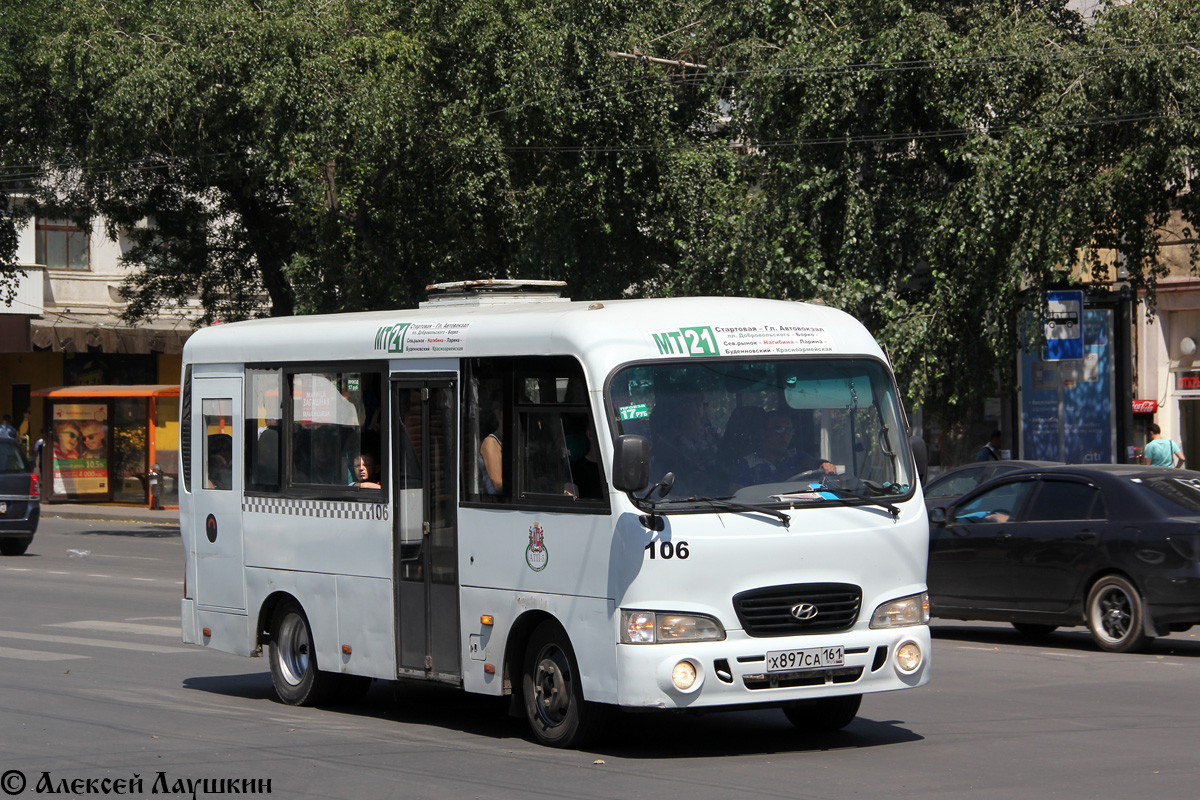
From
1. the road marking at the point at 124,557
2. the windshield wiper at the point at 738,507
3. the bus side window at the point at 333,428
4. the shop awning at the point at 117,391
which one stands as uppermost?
the shop awning at the point at 117,391

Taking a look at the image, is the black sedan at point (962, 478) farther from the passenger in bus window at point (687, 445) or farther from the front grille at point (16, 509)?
the front grille at point (16, 509)

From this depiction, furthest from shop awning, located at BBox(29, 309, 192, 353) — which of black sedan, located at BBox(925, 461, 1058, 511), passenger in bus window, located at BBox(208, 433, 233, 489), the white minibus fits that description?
the white minibus

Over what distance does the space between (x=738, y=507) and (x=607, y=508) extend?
700 mm

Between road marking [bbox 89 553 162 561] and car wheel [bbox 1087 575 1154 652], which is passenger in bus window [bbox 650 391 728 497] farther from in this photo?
road marking [bbox 89 553 162 561]

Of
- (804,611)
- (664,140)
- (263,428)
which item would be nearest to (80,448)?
(664,140)

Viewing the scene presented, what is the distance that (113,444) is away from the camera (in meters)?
38.2

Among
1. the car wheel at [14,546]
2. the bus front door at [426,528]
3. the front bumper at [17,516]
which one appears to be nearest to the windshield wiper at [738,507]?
the bus front door at [426,528]

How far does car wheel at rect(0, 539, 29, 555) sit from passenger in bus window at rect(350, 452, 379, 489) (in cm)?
1707

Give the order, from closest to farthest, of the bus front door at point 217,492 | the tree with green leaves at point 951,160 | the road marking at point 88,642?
the bus front door at point 217,492 < the road marking at point 88,642 < the tree with green leaves at point 951,160

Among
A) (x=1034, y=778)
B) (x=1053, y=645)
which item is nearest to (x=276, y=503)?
(x=1034, y=778)

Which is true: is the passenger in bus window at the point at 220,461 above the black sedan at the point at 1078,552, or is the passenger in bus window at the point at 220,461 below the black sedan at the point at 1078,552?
above

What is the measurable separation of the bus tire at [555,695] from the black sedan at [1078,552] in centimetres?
608

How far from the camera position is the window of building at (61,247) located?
47.9 meters

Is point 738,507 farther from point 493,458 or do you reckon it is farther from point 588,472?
point 493,458
